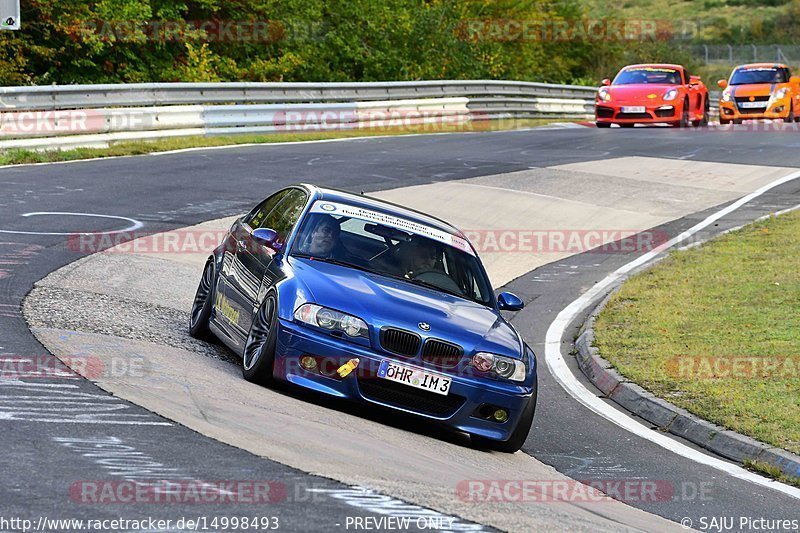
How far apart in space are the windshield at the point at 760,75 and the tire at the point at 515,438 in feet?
101

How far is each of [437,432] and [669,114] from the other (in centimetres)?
2538

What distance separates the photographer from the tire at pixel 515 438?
8359 mm

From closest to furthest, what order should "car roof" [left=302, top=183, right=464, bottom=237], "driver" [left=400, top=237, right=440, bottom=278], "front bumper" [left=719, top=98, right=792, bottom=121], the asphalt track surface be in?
the asphalt track surface, "driver" [left=400, top=237, right=440, bottom=278], "car roof" [left=302, top=183, right=464, bottom=237], "front bumper" [left=719, top=98, right=792, bottom=121]

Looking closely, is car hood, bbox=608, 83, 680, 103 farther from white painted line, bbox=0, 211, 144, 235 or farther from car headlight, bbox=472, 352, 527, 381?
car headlight, bbox=472, 352, 527, 381

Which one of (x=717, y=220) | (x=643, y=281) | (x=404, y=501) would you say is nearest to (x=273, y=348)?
(x=404, y=501)

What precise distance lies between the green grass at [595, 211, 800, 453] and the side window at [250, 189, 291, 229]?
11.0ft

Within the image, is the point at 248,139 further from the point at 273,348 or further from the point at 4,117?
the point at 273,348

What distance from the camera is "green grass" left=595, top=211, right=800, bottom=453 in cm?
977

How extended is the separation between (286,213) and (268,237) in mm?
684
